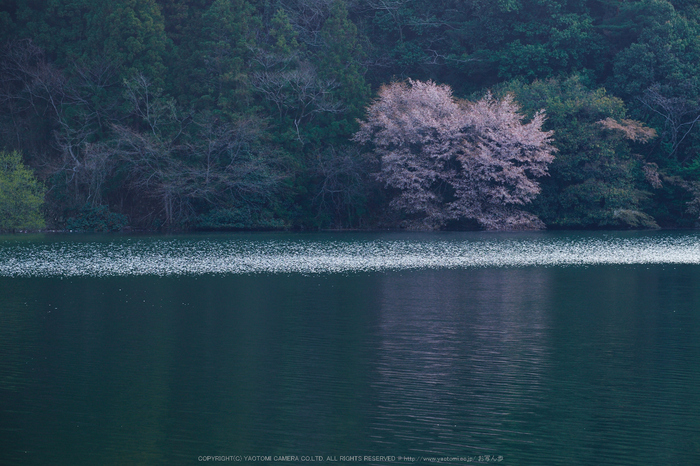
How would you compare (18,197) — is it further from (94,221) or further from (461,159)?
(461,159)

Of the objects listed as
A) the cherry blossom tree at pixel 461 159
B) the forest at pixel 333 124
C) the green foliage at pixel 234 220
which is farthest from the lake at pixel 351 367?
the forest at pixel 333 124

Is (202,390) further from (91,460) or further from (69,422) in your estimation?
(91,460)

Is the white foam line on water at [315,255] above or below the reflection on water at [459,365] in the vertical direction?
above

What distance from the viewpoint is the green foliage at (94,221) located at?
43.4 metres

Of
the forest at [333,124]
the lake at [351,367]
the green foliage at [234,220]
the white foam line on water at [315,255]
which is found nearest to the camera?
the lake at [351,367]

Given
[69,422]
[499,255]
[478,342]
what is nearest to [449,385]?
[478,342]

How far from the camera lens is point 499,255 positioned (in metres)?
28.1

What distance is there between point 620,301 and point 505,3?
114 feet

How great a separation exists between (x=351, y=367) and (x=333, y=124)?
35906 millimetres

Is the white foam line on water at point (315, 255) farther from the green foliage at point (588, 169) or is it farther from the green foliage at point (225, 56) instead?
the green foliage at point (225, 56)

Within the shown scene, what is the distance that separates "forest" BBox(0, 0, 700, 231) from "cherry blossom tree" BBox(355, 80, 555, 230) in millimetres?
115

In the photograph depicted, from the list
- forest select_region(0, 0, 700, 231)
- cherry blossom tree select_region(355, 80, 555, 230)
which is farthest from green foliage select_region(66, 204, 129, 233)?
cherry blossom tree select_region(355, 80, 555, 230)

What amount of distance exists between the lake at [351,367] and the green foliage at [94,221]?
21432mm

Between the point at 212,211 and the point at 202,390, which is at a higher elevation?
the point at 212,211
